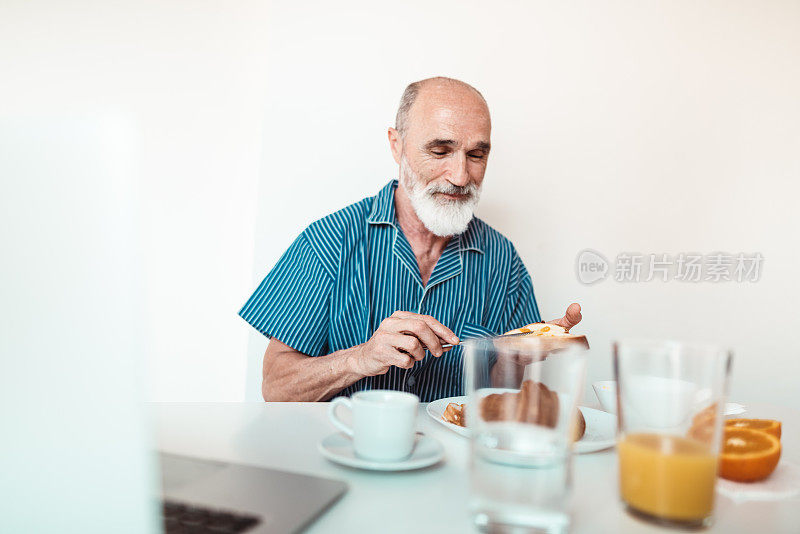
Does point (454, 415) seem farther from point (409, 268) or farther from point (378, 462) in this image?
point (409, 268)

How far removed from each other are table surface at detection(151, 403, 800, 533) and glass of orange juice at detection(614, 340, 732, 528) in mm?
35

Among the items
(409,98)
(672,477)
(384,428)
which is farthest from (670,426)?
(409,98)

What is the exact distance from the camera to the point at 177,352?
2.12m

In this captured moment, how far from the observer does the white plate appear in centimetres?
78

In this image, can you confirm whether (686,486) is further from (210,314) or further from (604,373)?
(210,314)

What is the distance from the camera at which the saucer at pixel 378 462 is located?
66 centimetres

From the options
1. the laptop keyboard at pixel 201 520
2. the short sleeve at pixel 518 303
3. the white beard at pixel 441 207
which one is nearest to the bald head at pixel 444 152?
the white beard at pixel 441 207

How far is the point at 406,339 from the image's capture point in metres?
1.03

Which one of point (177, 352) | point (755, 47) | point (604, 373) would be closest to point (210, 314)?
point (177, 352)

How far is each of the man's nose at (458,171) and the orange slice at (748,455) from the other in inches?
36.9

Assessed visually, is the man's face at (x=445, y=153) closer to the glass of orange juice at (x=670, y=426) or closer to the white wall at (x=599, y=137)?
the white wall at (x=599, y=137)

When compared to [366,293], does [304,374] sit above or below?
below

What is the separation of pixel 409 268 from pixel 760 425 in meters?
0.88

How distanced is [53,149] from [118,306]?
8 cm
